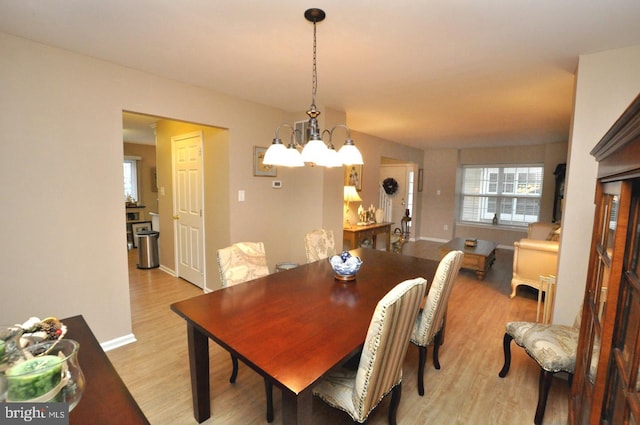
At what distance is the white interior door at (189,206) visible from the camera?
3.68m

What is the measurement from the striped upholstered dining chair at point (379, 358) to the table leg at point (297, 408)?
125 mm

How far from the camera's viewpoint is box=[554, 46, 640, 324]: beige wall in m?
1.96

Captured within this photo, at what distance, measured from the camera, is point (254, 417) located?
173 cm

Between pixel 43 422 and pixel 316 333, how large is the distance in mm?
902

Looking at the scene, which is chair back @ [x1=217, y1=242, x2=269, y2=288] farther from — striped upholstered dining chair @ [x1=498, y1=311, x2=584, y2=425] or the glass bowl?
striped upholstered dining chair @ [x1=498, y1=311, x2=584, y2=425]

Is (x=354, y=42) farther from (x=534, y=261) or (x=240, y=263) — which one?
(x=534, y=261)

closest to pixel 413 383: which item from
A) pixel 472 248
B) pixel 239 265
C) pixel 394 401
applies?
pixel 394 401

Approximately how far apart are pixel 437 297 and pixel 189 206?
3303mm

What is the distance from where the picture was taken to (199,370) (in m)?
1.62

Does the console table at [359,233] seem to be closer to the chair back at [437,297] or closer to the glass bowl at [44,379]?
the chair back at [437,297]

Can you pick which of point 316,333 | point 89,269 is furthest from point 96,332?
point 316,333

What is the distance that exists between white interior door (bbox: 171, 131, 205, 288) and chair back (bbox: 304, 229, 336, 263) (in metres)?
1.64

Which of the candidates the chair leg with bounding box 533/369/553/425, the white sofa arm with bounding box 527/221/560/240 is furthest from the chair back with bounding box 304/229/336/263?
the white sofa arm with bounding box 527/221/560/240

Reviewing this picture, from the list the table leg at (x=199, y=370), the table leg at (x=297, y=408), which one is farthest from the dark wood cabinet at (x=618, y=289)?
the table leg at (x=199, y=370)
